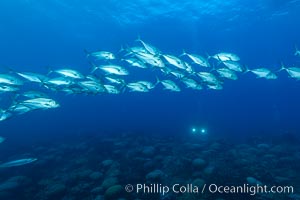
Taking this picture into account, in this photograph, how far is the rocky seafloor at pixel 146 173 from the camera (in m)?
9.71

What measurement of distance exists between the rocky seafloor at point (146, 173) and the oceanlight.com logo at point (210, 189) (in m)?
0.14

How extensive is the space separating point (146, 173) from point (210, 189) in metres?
3.13

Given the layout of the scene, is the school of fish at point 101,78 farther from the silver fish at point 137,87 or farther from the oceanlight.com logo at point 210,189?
the oceanlight.com logo at point 210,189

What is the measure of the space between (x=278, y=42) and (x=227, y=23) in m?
29.2

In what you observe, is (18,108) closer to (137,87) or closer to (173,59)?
(137,87)

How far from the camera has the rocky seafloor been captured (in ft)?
31.9

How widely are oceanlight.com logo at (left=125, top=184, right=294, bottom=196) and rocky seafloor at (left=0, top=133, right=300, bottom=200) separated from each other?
0.45 ft

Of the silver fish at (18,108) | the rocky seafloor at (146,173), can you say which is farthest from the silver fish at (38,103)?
the rocky seafloor at (146,173)

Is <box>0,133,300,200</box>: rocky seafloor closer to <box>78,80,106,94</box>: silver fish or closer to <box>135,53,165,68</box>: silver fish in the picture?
<box>78,80,106,94</box>: silver fish

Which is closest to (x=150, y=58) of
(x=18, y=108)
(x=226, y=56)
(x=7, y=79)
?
(x=226, y=56)

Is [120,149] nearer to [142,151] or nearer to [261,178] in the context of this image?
[142,151]

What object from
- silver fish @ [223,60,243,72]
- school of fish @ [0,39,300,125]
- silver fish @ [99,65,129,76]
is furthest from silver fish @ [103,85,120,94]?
silver fish @ [223,60,243,72]

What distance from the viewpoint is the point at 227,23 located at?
4072 centimetres

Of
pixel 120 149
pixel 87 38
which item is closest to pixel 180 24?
pixel 87 38
